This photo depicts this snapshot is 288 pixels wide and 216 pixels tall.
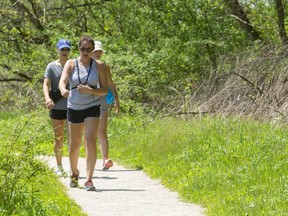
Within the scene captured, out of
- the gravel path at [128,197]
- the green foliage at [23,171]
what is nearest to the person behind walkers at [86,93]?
the gravel path at [128,197]

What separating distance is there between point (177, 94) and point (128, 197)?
31.4ft

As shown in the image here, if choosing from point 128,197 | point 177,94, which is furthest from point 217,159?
point 177,94

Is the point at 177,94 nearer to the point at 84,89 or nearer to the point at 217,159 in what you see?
the point at 217,159

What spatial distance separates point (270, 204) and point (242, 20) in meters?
13.2

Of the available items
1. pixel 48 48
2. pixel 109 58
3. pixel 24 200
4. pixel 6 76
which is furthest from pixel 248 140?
pixel 6 76

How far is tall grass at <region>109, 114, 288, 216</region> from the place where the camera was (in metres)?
8.74

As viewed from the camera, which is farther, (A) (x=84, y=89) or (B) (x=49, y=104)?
(B) (x=49, y=104)

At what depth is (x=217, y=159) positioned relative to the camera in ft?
36.9

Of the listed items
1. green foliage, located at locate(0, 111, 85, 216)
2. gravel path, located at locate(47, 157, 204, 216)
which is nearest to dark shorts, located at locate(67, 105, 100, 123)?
gravel path, located at locate(47, 157, 204, 216)

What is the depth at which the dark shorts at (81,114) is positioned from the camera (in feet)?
34.4

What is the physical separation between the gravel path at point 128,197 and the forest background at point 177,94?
0.69ft

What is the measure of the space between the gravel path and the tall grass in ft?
0.61

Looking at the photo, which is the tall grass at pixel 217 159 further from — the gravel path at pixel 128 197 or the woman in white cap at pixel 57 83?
the woman in white cap at pixel 57 83

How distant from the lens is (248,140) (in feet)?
40.1
